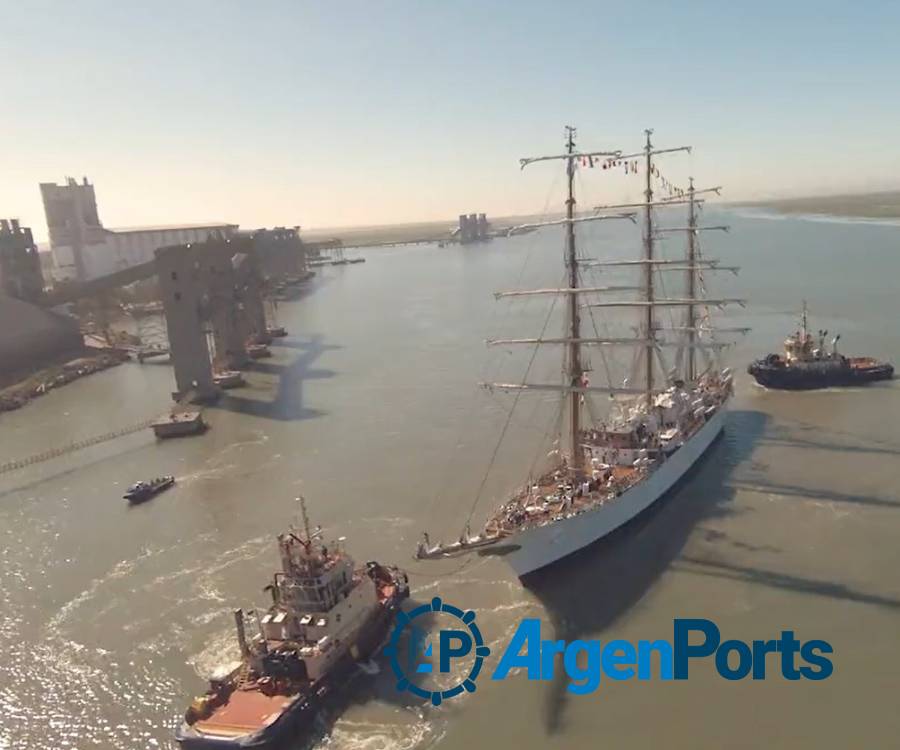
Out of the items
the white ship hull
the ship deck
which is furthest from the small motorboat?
the white ship hull

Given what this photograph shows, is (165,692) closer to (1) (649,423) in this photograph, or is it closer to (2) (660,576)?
(2) (660,576)

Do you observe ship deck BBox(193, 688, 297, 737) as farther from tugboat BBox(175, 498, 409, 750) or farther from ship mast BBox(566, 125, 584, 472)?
ship mast BBox(566, 125, 584, 472)

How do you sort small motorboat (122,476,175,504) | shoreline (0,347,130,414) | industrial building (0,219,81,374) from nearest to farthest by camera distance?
small motorboat (122,476,175,504), shoreline (0,347,130,414), industrial building (0,219,81,374)

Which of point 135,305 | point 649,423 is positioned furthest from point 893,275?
point 135,305

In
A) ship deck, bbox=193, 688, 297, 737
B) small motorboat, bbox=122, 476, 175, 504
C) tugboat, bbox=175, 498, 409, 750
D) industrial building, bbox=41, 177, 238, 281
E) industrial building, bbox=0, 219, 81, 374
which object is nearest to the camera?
ship deck, bbox=193, 688, 297, 737

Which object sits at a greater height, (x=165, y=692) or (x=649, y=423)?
(x=649, y=423)

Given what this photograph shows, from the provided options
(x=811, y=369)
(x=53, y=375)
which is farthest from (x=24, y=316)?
(x=811, y=369)
